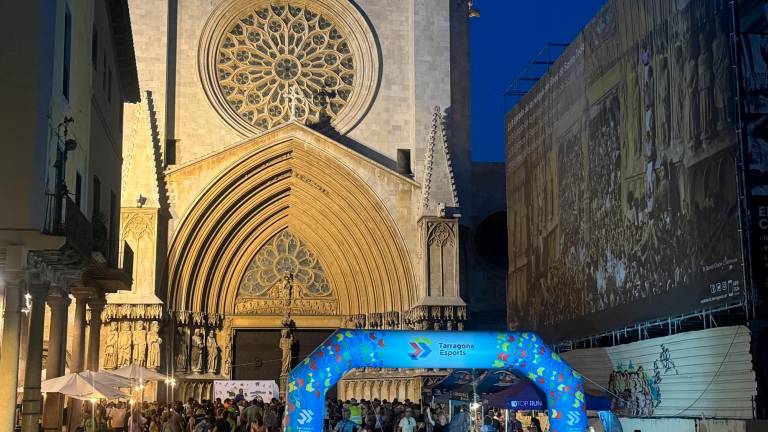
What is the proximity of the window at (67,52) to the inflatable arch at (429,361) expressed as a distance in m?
5.59

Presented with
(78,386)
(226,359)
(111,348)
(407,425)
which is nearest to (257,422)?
(407,425)

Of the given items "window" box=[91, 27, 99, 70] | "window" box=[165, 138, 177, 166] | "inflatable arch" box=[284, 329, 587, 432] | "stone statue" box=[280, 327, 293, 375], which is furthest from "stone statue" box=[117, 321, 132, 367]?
"inflatable arch" box=[284, 329, 587, 432]

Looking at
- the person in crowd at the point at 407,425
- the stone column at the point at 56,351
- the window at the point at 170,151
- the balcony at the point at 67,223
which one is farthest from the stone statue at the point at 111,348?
the balcony at the point at 67,223

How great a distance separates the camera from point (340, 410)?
1013 inches

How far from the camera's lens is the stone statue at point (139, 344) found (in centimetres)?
2942

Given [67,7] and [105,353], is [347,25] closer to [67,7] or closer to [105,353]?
[105,353]

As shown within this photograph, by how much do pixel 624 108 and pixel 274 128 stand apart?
11.3 meters

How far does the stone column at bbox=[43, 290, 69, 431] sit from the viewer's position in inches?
798

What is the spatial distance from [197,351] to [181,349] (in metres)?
0.58

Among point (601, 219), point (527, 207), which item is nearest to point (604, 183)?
point (601, 219)

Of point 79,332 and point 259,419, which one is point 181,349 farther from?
point 259,419

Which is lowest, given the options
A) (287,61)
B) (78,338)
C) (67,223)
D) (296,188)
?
(78,338)

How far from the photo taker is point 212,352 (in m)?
31.8

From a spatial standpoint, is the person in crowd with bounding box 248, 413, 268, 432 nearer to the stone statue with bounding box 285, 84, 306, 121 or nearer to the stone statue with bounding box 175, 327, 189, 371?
the stone statue with bounding box 175, 327, 189, 371
